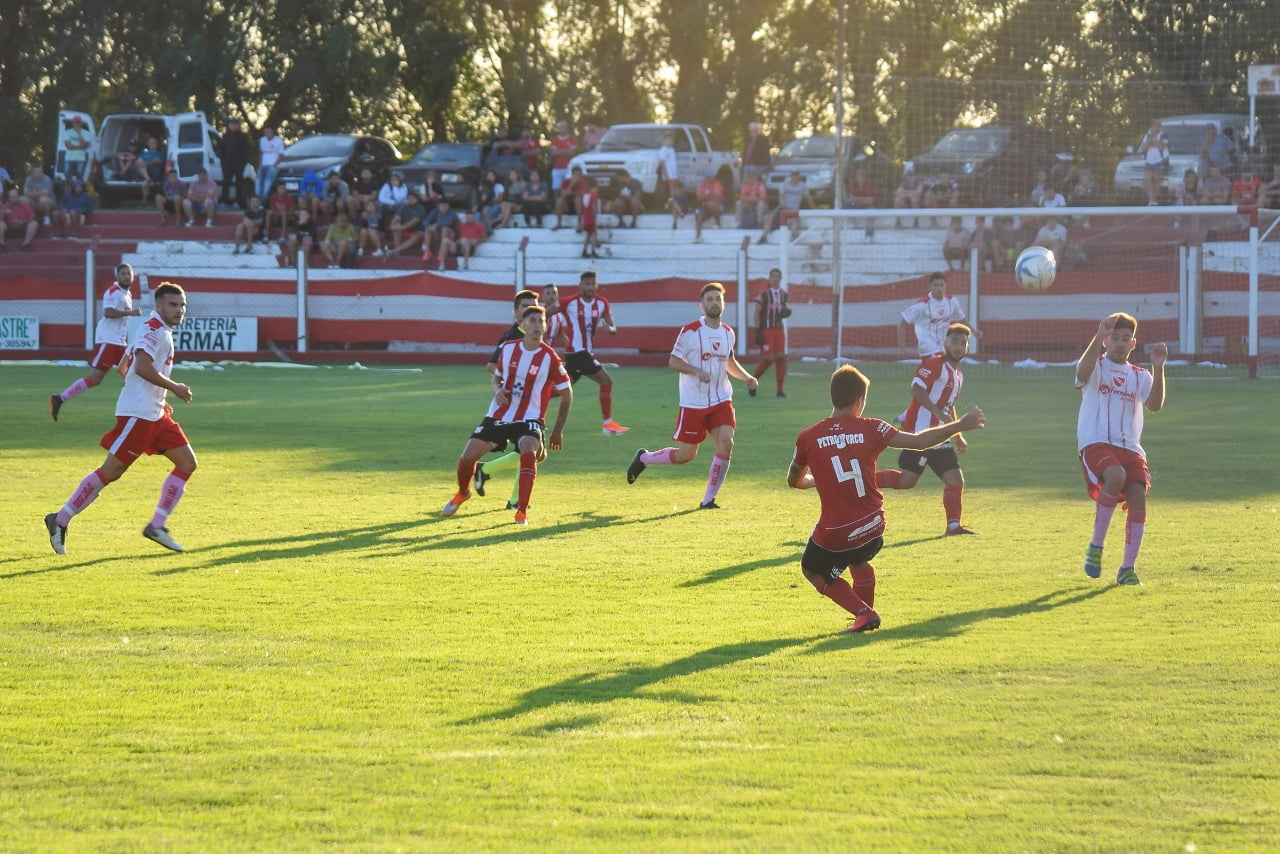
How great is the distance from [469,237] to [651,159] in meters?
5.45

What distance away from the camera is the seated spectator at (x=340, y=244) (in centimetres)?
3428

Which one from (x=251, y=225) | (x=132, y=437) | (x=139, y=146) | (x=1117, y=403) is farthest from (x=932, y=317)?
(x=139, y=146)

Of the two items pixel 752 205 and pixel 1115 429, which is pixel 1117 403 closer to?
pixel 1115 429

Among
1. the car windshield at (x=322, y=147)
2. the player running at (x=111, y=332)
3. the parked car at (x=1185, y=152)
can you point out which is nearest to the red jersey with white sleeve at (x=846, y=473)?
the player running at (x=111, y=332)

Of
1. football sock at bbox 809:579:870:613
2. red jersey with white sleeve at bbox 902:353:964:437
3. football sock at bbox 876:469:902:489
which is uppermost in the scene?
red jersey with white sleeve at bbox 902:353:964:437

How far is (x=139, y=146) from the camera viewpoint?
41.7 metres

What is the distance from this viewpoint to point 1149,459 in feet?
53.6

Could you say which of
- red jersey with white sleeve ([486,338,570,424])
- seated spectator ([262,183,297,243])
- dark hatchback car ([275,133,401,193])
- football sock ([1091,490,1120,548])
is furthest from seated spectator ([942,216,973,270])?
football sock ([1091,490,1120,548])

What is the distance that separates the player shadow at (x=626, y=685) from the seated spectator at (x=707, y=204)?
27256mm

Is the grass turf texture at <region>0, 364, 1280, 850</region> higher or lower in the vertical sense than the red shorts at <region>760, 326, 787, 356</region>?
lower

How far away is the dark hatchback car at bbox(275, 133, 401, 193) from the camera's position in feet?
127

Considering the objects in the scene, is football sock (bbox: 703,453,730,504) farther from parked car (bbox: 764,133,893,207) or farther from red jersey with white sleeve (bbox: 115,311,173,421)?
parked car (bbox: 764,133,893,207)

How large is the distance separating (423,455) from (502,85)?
37.8m

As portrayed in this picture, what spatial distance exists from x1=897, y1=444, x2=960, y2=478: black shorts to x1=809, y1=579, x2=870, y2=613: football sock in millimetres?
3365
